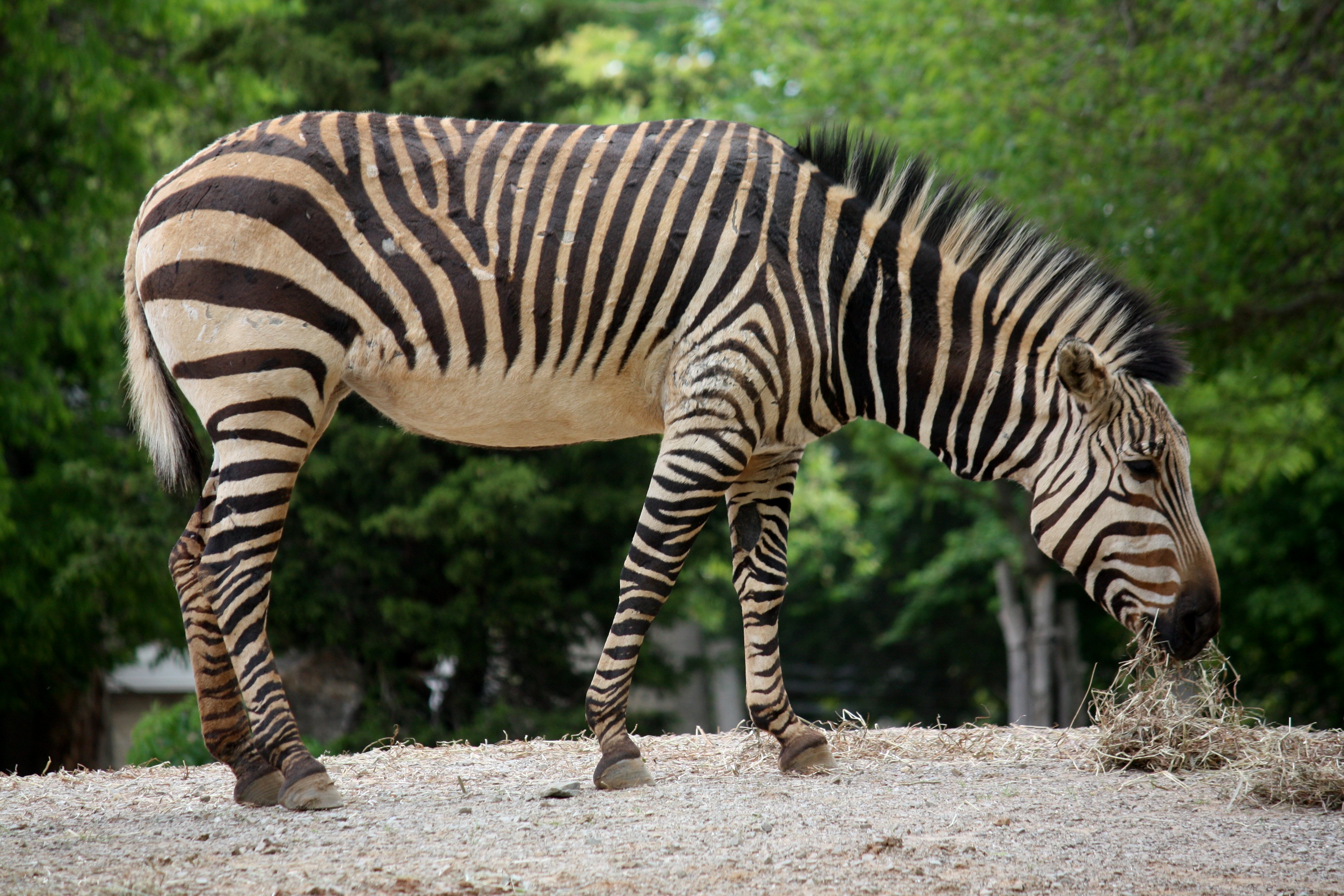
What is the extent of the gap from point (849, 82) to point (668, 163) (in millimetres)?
9574

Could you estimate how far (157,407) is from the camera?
4500 millimetres

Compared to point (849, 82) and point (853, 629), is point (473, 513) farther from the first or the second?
point (853, 629)

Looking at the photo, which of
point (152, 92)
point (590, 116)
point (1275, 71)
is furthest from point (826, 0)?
point (152, 92)

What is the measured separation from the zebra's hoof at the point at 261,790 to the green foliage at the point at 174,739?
9.98 ft

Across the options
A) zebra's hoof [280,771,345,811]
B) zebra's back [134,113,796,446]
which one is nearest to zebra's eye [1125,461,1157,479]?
zebra's back [134,113,796,446]

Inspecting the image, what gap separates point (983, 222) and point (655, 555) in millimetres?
1904

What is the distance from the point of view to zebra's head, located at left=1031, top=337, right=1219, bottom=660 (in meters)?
4.14

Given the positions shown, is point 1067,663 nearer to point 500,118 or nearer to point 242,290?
point 500,118

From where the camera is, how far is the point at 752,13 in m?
14.8

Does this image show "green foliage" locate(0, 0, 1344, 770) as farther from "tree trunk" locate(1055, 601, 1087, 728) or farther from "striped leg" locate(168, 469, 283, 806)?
"striped leg" locate(168, 469, 283, 806)

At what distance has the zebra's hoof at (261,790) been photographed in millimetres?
4133

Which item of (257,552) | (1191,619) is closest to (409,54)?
(257,552)

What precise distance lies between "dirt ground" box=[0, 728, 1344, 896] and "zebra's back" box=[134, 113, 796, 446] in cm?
151

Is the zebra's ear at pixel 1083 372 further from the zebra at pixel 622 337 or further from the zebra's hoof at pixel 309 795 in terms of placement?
the zebra's hoof at pixel 309 795
